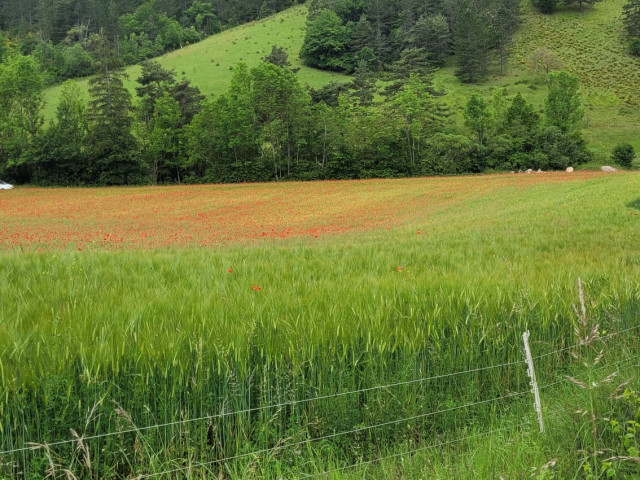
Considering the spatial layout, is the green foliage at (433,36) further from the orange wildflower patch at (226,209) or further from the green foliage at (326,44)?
the orange wildflower patch at (226,209)

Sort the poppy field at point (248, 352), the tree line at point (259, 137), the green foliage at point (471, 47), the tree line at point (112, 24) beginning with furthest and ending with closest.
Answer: the tree line at point (112, 24), the green foliage at point (471, 47), the tree line at point (259, 137), the poppy field at point (248, 352)

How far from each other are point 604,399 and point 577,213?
60.5 feet

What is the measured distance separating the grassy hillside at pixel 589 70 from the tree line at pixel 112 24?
7810 centimetres

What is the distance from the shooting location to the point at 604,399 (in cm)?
313

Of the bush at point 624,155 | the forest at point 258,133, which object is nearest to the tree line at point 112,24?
the forest at point 258,133

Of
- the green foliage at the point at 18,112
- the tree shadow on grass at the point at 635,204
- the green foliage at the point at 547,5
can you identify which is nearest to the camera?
the tree shadow on grass at the point at 635,204

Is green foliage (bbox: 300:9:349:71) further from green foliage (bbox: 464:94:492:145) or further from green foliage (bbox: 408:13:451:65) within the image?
green foliage (bbox: 464:94:492:145)

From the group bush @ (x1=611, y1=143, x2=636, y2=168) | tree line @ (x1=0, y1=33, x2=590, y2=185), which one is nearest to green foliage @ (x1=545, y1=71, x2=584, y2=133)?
tree line @ (x1=0, y1=33, x2=590, y2=185)

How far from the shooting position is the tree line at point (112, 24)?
351ft

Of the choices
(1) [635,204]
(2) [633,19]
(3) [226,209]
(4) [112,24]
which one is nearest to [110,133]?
(3) [226,209]

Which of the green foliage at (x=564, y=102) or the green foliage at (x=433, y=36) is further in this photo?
the green foliage at (x=433, y=36)

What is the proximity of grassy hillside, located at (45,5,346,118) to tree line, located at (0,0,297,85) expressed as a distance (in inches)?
390

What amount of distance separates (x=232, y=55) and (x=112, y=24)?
46.3 metres

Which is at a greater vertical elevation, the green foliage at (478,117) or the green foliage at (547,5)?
the green foliage at (547,5)
